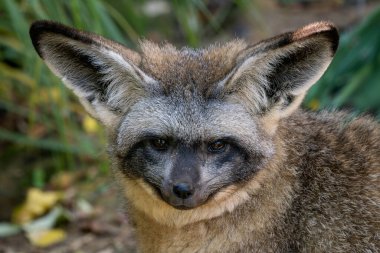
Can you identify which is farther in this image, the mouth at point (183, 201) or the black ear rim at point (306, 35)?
the mouth at point (183, 201)

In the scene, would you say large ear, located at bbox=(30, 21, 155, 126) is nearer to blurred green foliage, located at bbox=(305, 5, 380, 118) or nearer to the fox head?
the fox head

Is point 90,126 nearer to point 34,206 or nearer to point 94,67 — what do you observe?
point 34,206

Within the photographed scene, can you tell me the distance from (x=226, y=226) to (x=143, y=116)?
34.7 inches

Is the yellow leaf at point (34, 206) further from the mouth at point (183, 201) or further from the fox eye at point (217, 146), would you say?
the fox eye at point (217, 146)

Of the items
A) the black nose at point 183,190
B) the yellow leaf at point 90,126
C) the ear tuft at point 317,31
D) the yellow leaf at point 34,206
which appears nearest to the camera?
the ear tuft at point 317,31

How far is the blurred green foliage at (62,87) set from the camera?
7355 mm

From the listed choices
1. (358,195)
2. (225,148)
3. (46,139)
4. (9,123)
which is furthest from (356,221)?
(9,123)

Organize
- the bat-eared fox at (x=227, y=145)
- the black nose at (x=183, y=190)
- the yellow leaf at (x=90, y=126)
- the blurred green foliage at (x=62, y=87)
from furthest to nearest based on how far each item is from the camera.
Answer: the yellow leaf at (x=90, y=126) < the blurred green foliage at (x=62, y=87) < the bat-eared fox at (x=227, y=145) < the black nose at (x=183, y=190)

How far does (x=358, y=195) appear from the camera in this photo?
512cm

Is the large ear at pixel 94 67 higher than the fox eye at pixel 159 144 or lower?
higher

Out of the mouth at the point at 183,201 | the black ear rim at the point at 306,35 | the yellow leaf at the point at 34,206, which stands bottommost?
the mouth at the point at 183,201

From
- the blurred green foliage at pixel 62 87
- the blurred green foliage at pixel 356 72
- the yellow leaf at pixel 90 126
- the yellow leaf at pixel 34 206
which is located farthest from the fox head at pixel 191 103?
the yellow leaf at pixel 90 126

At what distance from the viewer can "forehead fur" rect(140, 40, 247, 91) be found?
5.00m

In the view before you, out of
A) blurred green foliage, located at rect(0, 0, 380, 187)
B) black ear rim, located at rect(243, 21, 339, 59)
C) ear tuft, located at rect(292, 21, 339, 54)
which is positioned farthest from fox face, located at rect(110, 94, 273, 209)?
blurred green foliage, located at rect(0, 0, 380, 187)
